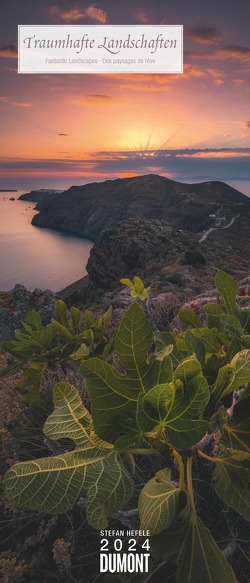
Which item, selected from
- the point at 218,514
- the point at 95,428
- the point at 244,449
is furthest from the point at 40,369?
the point at 244,449

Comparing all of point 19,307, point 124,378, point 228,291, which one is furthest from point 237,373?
point 19,307

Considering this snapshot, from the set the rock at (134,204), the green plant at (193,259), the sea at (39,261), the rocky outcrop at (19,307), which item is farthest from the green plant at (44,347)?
the rock at (134,204)

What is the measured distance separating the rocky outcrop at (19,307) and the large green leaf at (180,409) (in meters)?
7.65

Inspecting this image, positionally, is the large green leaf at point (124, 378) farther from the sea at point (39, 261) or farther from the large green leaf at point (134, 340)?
the sea at point (39, 261)

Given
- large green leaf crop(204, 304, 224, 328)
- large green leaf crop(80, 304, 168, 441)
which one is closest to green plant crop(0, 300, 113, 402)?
large green leaf crop(204, 304, 224, 328)

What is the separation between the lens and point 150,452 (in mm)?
637

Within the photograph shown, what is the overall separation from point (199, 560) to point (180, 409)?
10.7 inches

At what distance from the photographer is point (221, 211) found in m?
67.5

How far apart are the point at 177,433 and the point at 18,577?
43.5 inches

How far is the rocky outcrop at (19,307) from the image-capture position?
8.16m

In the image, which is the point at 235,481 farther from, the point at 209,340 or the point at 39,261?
the point at 39,261

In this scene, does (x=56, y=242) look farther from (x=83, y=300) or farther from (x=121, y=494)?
(x=121, y=494)

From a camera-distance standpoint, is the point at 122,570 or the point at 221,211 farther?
the point at 221,211

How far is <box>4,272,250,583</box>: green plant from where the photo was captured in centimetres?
59
